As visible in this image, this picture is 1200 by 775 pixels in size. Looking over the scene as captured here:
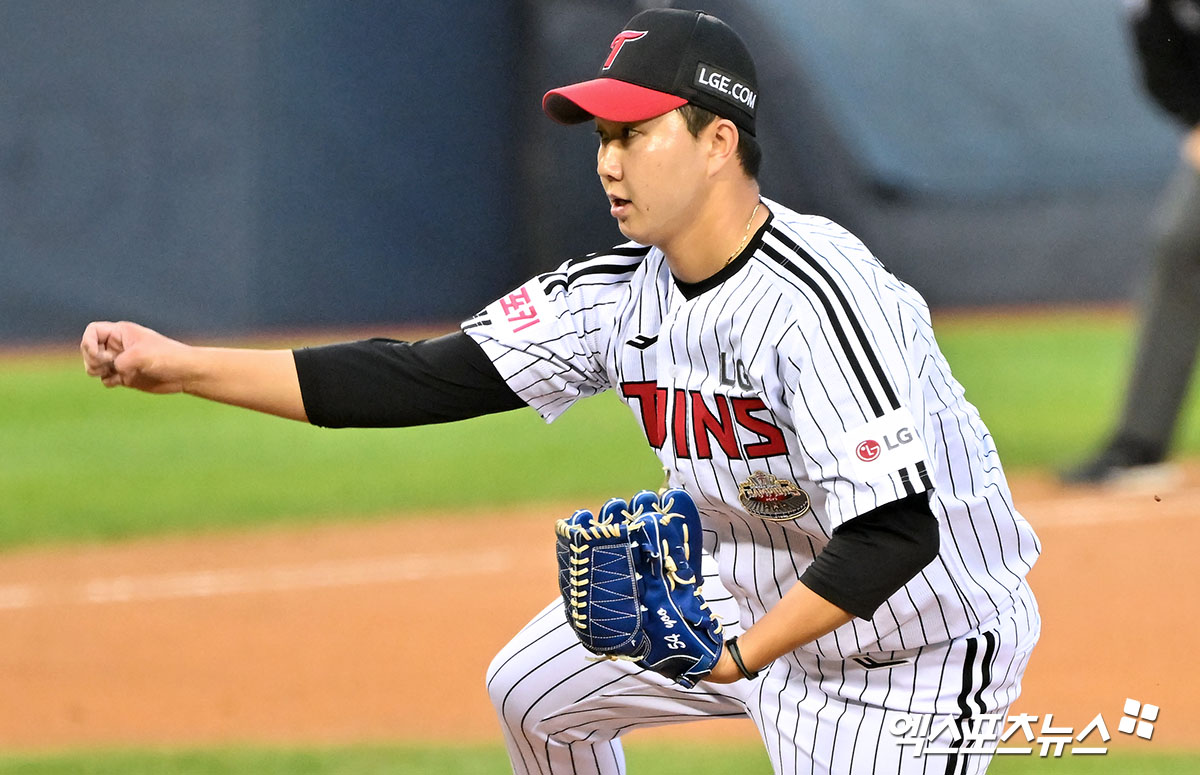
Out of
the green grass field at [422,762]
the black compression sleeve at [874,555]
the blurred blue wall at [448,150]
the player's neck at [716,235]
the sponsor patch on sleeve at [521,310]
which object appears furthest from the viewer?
the blurred blue wall at [448,150]

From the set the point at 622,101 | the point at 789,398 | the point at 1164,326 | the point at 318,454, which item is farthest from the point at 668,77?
the point at 318,454

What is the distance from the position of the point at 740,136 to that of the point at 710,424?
517mm

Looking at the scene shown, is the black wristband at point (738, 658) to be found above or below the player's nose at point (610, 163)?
below

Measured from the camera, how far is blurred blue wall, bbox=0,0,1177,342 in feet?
50.7

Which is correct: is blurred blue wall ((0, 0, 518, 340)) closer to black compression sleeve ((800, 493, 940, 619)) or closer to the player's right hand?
the player's right hand

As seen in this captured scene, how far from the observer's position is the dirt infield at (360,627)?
17.6 feet

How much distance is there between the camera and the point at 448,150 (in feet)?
57.2

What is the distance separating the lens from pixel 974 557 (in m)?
2.95

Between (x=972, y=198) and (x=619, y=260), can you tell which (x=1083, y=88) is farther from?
(x=619, y=260)

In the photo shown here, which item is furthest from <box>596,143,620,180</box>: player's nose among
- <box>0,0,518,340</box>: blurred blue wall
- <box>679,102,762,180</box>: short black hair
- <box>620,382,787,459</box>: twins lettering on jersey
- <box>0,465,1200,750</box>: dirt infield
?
<box>0,0,518,340</box>: blurred blue wall

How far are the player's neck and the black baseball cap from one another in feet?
0.44

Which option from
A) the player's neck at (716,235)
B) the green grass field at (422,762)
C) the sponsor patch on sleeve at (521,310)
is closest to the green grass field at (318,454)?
the green grass field at (422,762)

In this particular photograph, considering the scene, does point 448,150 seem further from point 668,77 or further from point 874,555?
point 874,555

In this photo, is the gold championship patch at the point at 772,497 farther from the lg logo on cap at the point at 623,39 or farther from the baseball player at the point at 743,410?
the lg logo on cap at the point at 623,39
